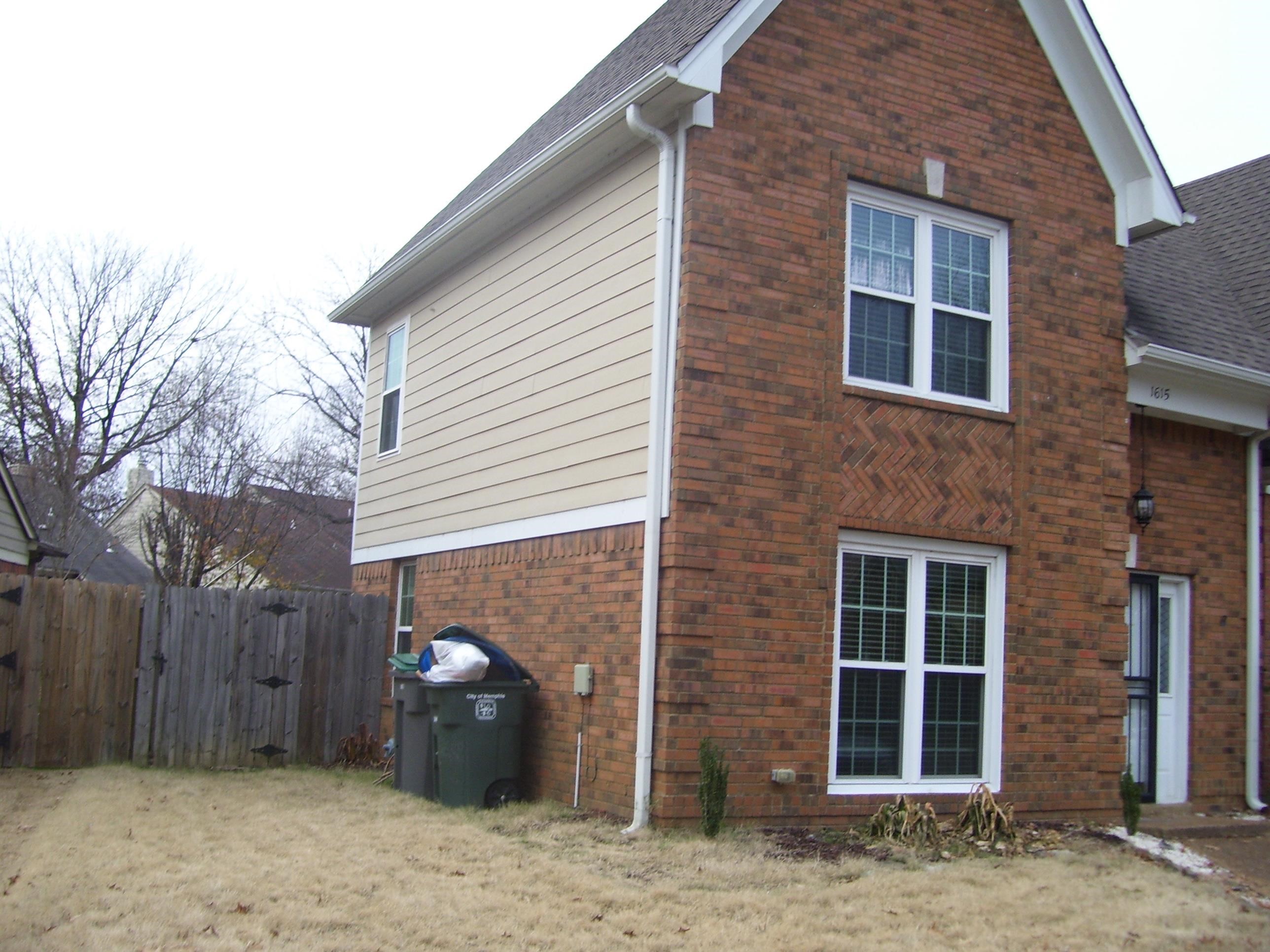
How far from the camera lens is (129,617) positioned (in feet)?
41.5

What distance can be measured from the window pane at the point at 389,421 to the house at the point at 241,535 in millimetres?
10670

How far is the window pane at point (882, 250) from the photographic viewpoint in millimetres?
9750

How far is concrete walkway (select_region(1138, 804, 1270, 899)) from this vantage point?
895 centimetres

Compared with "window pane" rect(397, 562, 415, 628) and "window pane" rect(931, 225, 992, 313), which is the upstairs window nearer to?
"window pane" rect(397, 562, 415, 628)

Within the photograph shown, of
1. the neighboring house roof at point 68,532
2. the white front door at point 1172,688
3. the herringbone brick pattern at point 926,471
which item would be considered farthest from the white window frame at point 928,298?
the neighboring house roof at point 68,532

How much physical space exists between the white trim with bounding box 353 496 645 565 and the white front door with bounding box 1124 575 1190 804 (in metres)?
5.01

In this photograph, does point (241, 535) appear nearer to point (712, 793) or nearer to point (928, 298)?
point (928, 298)

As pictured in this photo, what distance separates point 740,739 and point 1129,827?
318cm

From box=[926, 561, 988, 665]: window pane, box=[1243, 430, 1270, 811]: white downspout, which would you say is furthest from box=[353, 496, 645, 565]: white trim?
box=[1243, 430, 1270, 811]: white downspout

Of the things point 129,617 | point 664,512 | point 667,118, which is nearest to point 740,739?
point 664,512

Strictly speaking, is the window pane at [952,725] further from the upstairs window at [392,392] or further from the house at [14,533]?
the house at [14,533]

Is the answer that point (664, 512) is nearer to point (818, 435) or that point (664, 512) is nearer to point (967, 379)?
point (818, 435)

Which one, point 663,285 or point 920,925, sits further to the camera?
point 663,285

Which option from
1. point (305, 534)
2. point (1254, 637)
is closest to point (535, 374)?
point (1254, 637)
